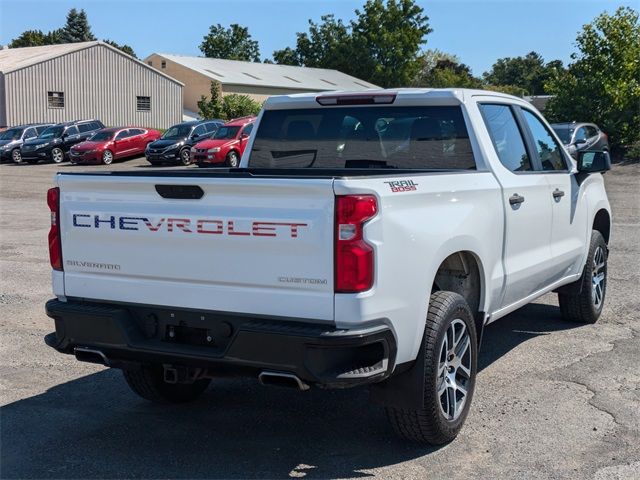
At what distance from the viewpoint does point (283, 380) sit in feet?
13.4

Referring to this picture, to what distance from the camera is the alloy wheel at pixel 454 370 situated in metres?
4.68

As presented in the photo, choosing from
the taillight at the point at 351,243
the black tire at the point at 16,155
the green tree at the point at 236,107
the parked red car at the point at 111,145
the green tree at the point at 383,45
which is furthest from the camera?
the green tree at the point at 383,45

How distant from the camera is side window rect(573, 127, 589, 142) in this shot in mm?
24453

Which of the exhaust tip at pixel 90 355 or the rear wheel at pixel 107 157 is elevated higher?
the rear wheel at pixel 107 157

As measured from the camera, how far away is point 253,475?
437cm

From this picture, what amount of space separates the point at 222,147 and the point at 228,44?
81.2 meters

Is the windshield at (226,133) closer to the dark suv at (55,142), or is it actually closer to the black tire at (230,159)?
the black tire at (230,159)

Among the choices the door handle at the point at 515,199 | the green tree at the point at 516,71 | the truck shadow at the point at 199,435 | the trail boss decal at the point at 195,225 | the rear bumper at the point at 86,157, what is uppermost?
the green tree at the point at 516,71

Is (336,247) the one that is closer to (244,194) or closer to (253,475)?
(244,194)

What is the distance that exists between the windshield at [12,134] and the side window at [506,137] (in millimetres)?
33259

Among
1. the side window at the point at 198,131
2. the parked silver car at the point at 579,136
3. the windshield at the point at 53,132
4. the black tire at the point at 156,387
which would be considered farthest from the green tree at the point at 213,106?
the black tire at the point at 156,387

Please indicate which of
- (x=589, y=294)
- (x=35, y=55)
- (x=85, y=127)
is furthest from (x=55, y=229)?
(x=35, y=55)

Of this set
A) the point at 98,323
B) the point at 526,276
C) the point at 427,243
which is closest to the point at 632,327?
the point at 526,276

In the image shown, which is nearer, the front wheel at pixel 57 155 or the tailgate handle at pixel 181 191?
the tailgate handle at pixel 181 191
